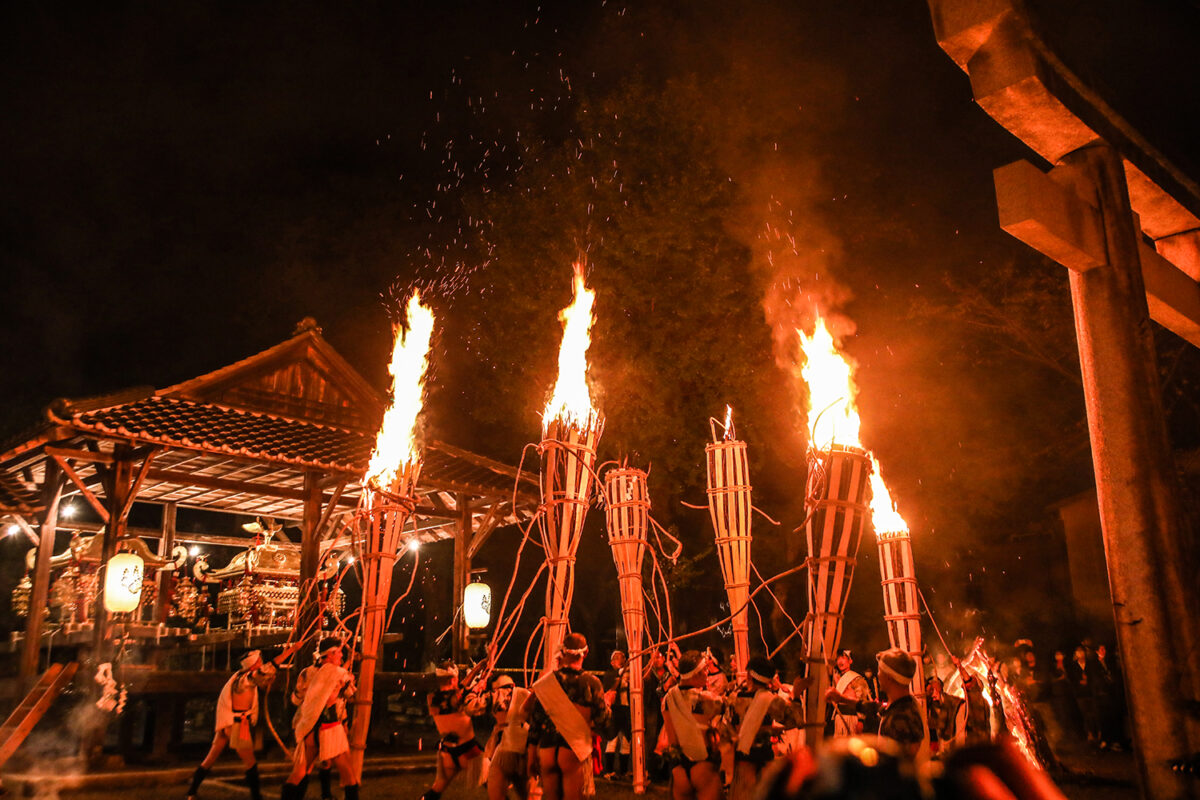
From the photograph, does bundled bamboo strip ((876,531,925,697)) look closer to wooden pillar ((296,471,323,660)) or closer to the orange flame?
the orange flame

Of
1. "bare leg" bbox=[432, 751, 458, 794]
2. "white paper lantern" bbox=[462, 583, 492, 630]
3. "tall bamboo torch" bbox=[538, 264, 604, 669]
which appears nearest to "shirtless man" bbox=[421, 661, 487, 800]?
"bare leg" bbox=[432, 751, 458, 794]

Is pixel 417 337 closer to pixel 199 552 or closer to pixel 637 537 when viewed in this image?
pixel 637 537

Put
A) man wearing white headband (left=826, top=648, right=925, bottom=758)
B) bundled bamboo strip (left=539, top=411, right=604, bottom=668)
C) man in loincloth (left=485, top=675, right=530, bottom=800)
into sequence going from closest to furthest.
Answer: man wearing white headband (left=826, top=648, right=925, bottom=758) < bundled bamboo strip (left=539, top=411, right=604, bottom=668) < man in loincloth (left=485, top=675, right=530, bottom=800)

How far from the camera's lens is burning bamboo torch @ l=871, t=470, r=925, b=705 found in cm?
765

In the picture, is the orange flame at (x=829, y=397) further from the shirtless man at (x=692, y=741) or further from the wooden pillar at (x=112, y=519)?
the wooden pillar at (x=112, y=519)

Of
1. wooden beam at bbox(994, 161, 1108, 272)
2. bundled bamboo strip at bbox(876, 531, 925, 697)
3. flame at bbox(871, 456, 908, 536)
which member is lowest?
bundled bamboo strip at bbox(876, 531, 925, 697)

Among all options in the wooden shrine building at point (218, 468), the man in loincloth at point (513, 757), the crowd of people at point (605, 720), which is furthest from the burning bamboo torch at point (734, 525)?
the wooden shrine building at point (218, 468)

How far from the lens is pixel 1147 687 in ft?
14.0

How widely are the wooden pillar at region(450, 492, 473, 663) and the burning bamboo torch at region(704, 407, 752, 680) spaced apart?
6970 mm

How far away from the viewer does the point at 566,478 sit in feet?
23.0

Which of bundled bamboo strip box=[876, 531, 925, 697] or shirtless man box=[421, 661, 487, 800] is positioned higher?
bundled bamboo strip box=[876, 531, 925, 697]

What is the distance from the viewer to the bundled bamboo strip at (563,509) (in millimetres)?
6668

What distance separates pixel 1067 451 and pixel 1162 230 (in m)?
12.4

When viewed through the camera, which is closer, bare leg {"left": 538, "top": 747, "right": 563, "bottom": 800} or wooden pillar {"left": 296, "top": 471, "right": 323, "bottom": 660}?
bare leg {"left": 538, "top": 747, "right": 563, "bottom": 800}
